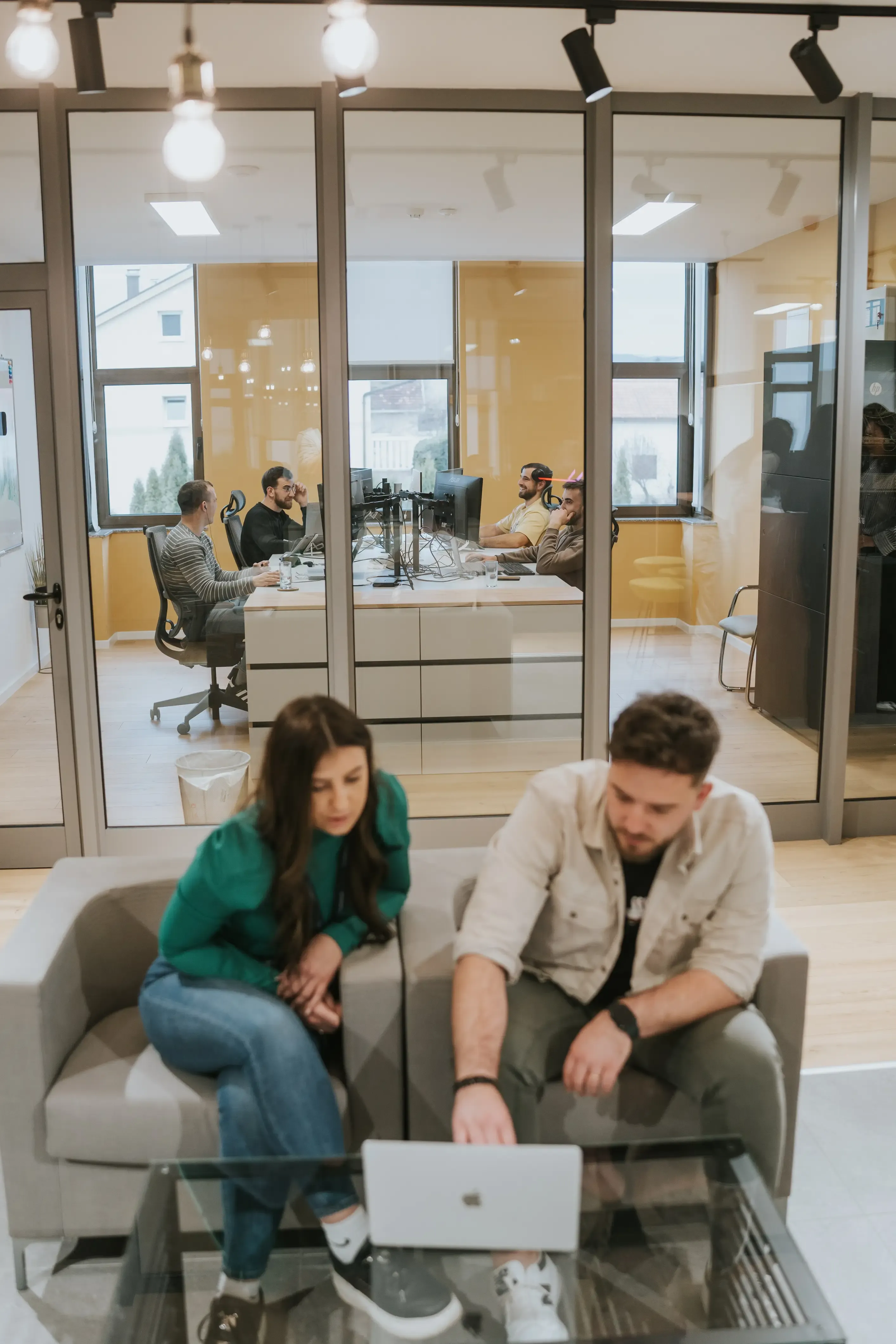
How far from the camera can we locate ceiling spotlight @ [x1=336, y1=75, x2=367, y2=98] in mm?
2771

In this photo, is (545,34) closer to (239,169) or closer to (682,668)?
(239,169)

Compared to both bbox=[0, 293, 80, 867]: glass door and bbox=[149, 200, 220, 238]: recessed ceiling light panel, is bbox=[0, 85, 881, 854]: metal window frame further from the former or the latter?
bbox=[149, 200, 220, 238]: recessed ceiling light panel

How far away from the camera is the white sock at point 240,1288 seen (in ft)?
5.54

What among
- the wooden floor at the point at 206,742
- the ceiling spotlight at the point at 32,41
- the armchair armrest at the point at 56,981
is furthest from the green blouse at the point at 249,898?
the wooden floor at the point at 206,742

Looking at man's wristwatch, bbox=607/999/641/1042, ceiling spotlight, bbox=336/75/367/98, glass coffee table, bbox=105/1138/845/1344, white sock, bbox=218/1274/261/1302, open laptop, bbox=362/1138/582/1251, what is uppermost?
ceiling spotlight, bbox=336/75/367/98

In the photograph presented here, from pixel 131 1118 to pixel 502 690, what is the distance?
2.49m

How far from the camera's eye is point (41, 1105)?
2072mm

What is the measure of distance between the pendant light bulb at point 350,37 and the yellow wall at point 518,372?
4.38 ft

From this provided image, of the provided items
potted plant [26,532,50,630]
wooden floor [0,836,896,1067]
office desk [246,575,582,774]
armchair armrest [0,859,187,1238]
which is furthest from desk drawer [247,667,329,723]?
armchair armrest [0,859,187,1238]

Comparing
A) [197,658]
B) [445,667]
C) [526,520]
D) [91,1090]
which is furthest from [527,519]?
[91,1090]

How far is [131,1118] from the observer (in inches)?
80.3


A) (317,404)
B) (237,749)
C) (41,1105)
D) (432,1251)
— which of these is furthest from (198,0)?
(432,1251)

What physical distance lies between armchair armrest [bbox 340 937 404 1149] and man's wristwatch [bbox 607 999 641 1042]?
0.39 metres

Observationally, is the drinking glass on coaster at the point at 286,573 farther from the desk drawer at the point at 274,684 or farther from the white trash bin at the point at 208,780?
the white trash bin at the point at 208,780
